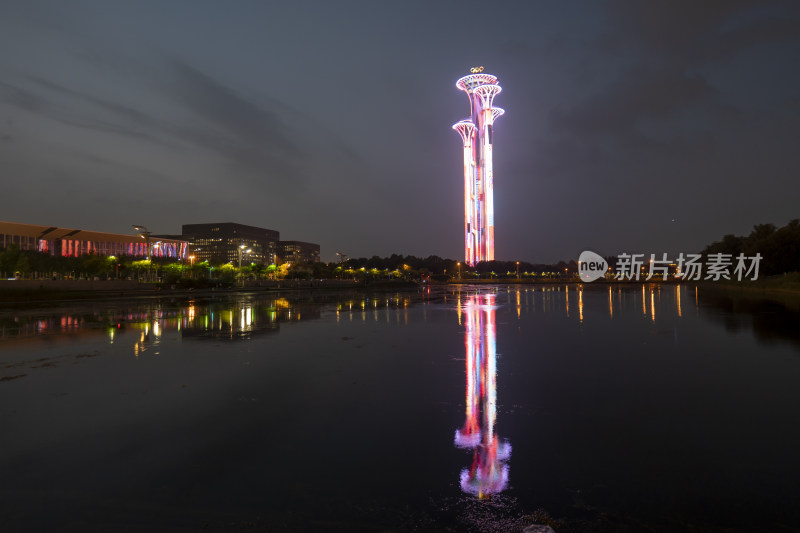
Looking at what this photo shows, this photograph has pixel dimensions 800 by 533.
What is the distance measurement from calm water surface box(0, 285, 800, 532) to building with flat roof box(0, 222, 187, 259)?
105 meters

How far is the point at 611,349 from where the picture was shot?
12.6 m

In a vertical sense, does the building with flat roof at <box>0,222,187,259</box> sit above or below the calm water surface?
above

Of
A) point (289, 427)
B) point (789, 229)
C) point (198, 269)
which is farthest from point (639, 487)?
point (198, 269)

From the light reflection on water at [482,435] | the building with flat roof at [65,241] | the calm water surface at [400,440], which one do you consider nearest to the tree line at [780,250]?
Answer: the calm water surface at [400,440]

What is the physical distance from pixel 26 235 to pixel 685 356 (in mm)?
149825

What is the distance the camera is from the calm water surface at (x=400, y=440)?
3.96 meters

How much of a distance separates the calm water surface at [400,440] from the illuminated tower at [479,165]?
390 feet

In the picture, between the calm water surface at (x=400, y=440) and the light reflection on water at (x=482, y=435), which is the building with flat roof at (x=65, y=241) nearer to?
the calm water surface at (x=400, y=440)

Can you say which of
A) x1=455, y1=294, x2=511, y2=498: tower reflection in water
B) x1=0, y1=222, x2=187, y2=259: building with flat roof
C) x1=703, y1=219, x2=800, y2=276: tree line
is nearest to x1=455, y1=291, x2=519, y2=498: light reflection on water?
x1=455, y1=294, x2=511, y2=498: tower reflection in water

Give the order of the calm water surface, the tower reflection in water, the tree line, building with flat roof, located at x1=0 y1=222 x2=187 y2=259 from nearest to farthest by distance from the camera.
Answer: the calm water surface < the tower reflection in water < the tree line < building with flat roof, located at x1=0 y1=222 x2=187 y2=259

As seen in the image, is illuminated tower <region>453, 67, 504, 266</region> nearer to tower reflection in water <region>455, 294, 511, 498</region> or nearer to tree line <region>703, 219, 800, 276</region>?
tree line <region>703, 219, 800, 276</region>

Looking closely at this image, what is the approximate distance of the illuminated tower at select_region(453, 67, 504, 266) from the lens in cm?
12165

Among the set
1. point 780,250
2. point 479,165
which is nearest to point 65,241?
point 479,165

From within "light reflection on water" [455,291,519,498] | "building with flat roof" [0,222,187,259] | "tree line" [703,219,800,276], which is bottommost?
"light reflection on water" [455,291,519,498]
